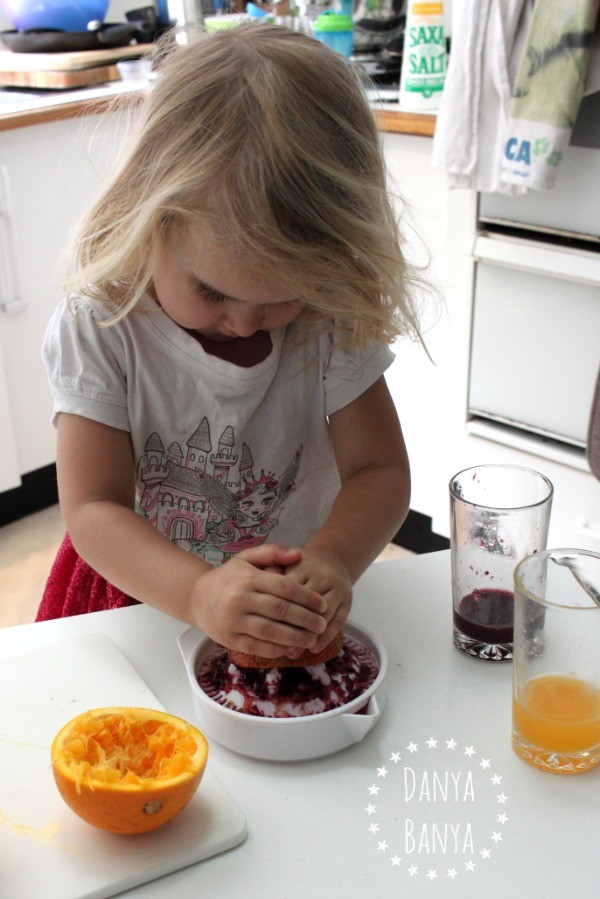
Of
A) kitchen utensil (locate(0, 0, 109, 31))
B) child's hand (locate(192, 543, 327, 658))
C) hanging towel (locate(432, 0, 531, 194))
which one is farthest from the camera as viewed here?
kitchen utensil (locate(0, 0, 109, 31))

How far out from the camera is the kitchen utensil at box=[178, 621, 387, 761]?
0.62 metres

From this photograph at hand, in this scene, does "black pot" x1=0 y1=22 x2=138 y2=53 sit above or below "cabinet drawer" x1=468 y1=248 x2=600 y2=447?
above

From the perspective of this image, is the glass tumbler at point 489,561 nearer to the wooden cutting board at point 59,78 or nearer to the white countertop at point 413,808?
the white countertop at point 413,808

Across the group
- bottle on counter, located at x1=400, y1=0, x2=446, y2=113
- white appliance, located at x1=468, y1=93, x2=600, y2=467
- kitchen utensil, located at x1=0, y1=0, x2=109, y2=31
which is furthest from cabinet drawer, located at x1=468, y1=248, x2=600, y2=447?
kitchen utensil, located at x1=0, y1=0, x2=109, y2=31

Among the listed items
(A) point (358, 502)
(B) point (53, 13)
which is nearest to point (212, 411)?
(A) point (358, 502)

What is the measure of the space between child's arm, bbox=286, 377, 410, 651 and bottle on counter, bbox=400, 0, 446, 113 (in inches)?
41.0

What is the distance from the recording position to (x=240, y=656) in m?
0.68

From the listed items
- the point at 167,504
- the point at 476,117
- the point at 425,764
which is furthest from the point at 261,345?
the point at 476,117

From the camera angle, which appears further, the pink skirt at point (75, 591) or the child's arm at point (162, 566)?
the pink skirt at point (75, 591)

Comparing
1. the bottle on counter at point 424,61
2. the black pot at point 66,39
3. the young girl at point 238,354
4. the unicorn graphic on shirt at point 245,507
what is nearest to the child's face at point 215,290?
the young girl at point 238,354

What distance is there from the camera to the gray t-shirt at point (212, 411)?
91 centimetres

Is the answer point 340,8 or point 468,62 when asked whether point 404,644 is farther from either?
point 340,8

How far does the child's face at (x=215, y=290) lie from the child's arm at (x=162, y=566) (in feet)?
0.50

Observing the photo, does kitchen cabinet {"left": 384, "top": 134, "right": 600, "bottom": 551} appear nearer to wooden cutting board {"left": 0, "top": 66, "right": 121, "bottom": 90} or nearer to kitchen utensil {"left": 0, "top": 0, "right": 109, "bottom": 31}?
wooden cutting board {"left": 0, "top": 66, "right": 121, "bottom": 90}
